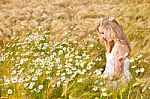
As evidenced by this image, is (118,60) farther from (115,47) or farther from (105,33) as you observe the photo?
(105,33)

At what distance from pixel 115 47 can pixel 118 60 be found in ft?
0.46

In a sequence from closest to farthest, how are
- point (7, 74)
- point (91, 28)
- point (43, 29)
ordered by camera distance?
point (7, 74)
point (91, 28)
point (43, 29)

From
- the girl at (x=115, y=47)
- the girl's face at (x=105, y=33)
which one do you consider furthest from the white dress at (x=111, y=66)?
the girl's face at (x=105, y=33)

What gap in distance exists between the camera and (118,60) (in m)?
4.41

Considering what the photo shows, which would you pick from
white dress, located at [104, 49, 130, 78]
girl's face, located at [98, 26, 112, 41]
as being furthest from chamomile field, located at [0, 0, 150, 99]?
girl's face, located at [98, 26, 112, 41]

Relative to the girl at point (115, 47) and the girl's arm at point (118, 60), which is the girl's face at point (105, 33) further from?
the girl's arm at point (118, 60)

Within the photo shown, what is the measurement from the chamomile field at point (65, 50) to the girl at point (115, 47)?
0.29 feet

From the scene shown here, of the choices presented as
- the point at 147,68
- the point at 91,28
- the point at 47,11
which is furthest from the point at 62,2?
the point at 147,68

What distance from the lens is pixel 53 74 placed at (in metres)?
4.55

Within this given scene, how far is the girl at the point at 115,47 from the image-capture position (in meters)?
4.38

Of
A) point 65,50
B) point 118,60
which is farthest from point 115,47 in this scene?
point 65,50

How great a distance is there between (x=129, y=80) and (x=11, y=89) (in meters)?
1.02

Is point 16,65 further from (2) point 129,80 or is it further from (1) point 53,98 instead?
(2) point 129,80

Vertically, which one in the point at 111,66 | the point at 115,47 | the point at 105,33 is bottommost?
the point at 111,66
